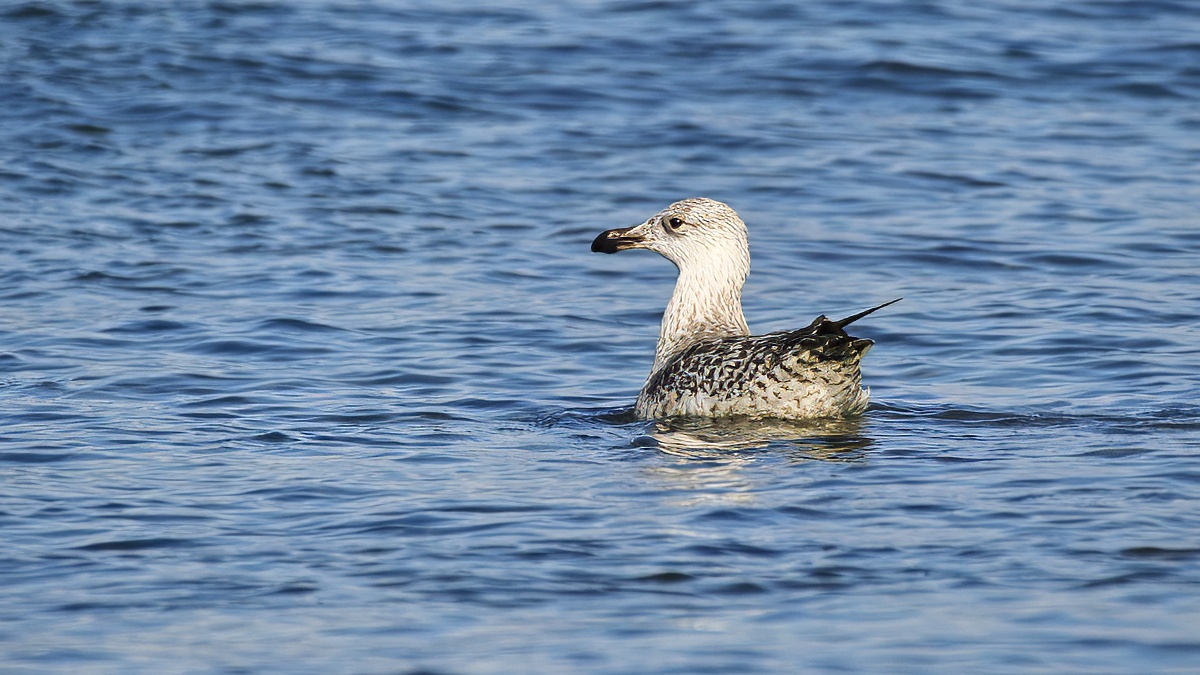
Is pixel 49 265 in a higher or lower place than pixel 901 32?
lower

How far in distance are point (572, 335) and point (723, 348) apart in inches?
105

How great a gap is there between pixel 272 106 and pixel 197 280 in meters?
5.80

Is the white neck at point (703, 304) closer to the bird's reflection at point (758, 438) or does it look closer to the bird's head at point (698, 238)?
the bird's head at point (698, 238)

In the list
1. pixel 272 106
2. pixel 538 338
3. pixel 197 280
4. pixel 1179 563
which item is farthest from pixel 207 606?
pixel 272 106

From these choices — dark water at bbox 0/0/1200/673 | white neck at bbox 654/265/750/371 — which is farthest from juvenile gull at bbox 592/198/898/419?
dark water at bbox 0/0/1200/673

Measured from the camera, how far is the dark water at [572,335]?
614 centimetres

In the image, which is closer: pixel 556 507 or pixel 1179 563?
pixel 1179 563

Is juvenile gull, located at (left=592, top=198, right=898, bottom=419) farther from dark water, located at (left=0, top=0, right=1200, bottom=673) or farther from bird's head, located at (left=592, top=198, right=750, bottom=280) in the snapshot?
dark water, located at (left=0, top=0, right=1200, bottom=673)

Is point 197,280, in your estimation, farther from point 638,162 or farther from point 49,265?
point 638,162

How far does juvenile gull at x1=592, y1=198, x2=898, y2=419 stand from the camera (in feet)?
28.8

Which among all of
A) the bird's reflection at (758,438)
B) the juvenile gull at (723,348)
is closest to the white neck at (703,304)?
the juvenile gull at (723,348)

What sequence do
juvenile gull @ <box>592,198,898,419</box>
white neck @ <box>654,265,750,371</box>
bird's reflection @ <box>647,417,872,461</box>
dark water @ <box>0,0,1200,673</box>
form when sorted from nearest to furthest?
dark water @ <box>0,0,1200,673</box> < bird's reflection @ <box>647,417,872,461</box> < juvenile gull @ <box>592,198,898,419</box> < white neck @ <box>654,265,750,371</box>

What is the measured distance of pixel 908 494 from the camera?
7527 mm

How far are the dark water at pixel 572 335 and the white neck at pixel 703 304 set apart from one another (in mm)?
588
